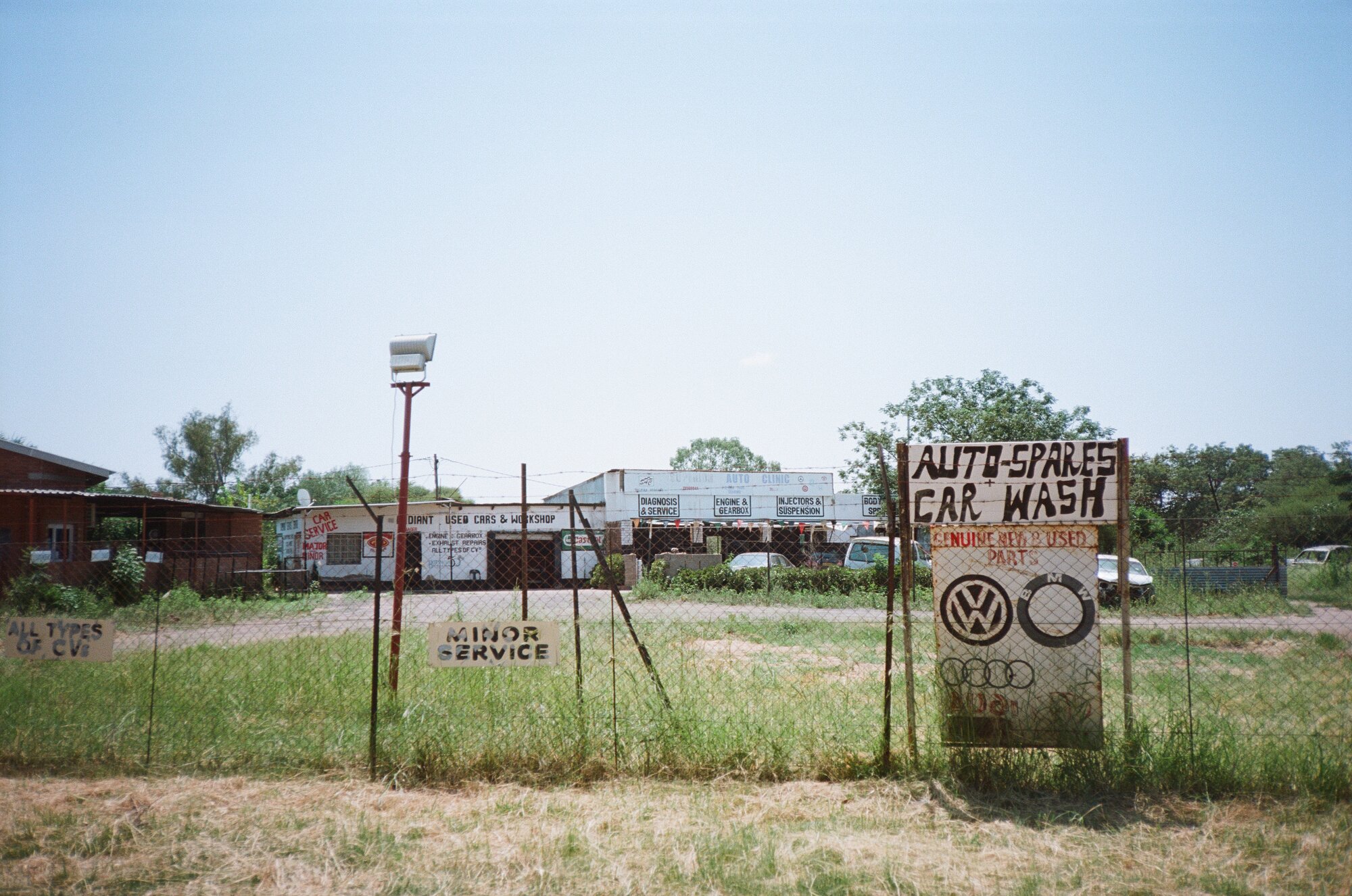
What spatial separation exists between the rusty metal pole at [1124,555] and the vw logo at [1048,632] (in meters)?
0.21

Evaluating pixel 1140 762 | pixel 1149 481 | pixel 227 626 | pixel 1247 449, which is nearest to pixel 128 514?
pixel 227 626

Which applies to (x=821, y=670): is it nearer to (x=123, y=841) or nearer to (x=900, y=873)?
(x=900, y=873)

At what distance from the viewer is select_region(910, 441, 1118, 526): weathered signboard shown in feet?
18.8

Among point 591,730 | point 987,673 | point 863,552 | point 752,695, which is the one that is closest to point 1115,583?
point 863,552

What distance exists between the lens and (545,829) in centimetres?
480

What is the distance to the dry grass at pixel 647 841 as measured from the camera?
416 cm

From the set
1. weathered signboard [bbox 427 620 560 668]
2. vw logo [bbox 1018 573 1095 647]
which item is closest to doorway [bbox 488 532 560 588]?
weathered signboard [bbox 427 620 560 668]

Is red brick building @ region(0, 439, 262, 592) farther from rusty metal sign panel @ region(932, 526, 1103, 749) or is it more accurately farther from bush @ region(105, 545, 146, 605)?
rusty metal sign panel @ region(932, 526, 1103, 749)

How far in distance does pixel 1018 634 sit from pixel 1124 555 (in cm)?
88

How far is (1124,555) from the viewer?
18.2 ft

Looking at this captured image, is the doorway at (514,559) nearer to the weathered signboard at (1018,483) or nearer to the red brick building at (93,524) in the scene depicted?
the red brick building at (93,524)

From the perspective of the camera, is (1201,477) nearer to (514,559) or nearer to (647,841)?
(514,559)

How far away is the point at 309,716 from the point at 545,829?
2.98m

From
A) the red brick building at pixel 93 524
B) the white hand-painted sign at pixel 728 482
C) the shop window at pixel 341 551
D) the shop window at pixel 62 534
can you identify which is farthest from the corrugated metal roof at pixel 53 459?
the white hand-painted sign at pixel 728 482
